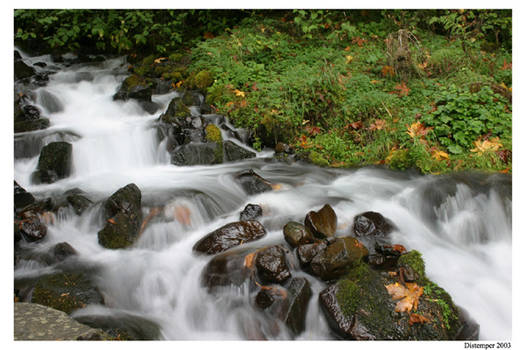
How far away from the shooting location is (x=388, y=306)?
327cm

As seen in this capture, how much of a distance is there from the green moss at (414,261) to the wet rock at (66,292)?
323 cm

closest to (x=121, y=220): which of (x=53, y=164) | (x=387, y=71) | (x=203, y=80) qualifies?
(x=53, y=164)

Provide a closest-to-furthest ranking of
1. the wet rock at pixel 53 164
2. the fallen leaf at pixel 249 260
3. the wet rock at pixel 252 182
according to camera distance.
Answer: the fallen leaf at pixel 249 260
the wet rock at pixel 252 182
the wet rock at pixel 53 164

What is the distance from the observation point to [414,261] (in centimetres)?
380

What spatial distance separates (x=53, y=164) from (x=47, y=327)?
3.65 m

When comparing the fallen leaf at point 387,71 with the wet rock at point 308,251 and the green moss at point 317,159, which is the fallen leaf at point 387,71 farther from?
the wet rock at point 308,251

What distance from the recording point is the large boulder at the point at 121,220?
427 cm

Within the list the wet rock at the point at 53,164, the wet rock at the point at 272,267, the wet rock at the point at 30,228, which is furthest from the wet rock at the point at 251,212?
the wet rock at the point at 53,164

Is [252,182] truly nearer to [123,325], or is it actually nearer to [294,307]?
[294,307]

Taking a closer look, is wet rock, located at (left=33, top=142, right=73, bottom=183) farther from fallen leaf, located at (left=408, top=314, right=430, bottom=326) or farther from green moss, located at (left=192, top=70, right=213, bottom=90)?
fallen leaf, located at (left=408, top=314, right=430, bottom=326)

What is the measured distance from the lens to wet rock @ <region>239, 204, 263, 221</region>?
471 cm

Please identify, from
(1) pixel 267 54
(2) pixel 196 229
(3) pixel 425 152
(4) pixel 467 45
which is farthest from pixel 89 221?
(4) pixel 467 45

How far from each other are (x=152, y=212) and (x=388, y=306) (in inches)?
122
